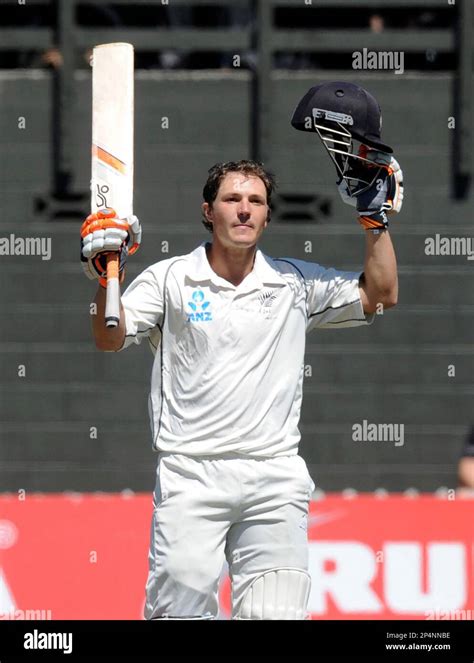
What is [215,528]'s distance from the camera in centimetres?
456

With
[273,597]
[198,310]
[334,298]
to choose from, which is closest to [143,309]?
[198,310]

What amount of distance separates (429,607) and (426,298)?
268 cm

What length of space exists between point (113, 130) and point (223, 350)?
0.77 metres

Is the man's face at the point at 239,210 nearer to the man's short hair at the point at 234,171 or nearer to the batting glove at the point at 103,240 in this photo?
the man's short hair at the point at 234,171

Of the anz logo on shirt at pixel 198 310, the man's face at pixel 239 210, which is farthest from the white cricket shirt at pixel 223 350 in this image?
the man's face at pixel 239 210

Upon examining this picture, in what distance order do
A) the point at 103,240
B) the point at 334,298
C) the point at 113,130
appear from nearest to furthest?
the point at 103,240
the point at 113,130
the point at 334,298

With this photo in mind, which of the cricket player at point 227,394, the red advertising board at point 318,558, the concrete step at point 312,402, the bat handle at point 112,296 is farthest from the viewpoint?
the concrete step at point 312,402

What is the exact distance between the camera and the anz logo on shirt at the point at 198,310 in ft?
15.3

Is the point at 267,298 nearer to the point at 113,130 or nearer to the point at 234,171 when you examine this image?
the point at 234,171

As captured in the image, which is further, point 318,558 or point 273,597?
point 318,558

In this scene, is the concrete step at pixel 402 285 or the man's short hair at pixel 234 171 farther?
the concrete step at pixel 402 285

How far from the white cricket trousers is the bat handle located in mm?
490

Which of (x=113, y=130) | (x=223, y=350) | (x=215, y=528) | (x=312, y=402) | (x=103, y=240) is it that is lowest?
(x=215, y=528)

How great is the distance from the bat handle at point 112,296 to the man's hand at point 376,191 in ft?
2.50
